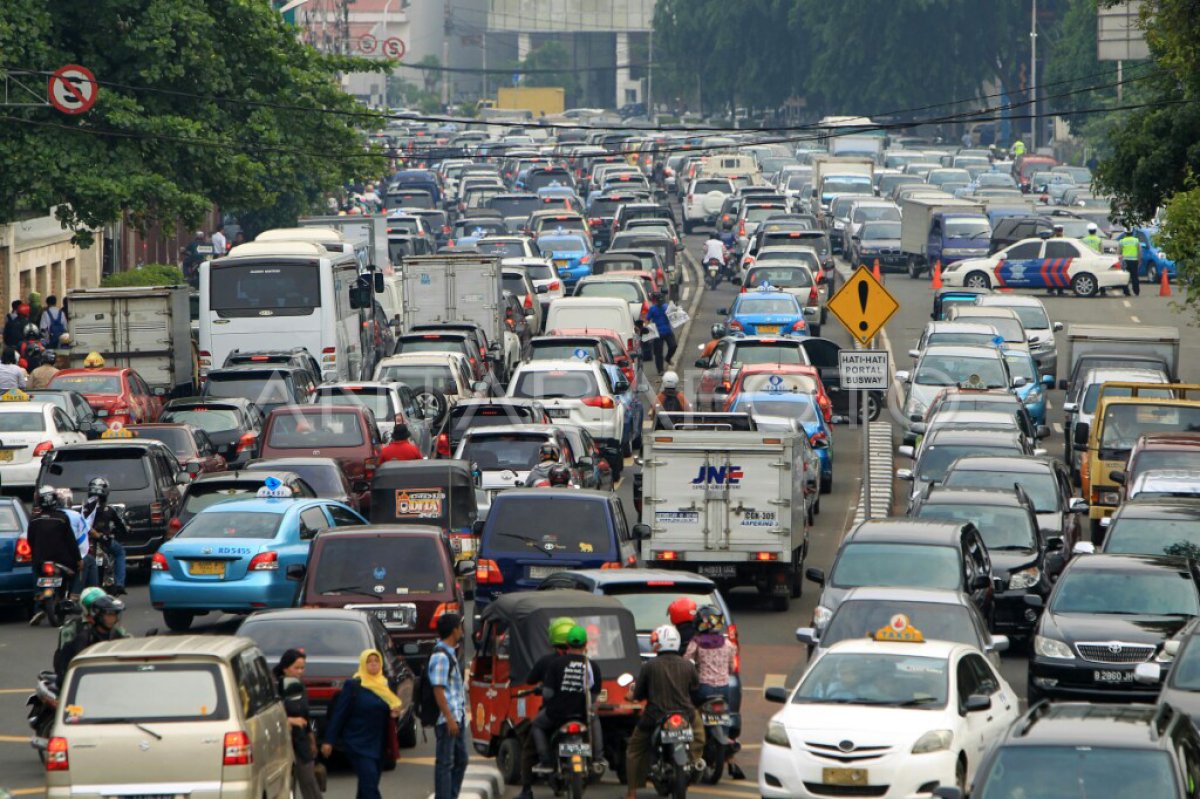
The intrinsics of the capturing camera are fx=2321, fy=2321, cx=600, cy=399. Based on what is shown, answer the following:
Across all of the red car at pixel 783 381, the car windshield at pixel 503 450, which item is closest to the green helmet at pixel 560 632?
the car windshield at pixel 503 450

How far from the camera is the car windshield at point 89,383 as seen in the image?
112 ft

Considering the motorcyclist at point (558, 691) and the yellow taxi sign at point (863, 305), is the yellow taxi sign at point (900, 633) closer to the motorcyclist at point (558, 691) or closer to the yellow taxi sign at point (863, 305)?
the motorcyclist at point (558, 691)

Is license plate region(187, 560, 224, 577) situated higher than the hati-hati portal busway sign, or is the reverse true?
the hati-hati portal busway sign

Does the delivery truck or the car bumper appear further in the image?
the delivery truck

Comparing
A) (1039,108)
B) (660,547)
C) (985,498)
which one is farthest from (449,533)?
(1039,108)

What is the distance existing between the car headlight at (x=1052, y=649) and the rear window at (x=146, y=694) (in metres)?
8.43

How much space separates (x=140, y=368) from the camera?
3906cm

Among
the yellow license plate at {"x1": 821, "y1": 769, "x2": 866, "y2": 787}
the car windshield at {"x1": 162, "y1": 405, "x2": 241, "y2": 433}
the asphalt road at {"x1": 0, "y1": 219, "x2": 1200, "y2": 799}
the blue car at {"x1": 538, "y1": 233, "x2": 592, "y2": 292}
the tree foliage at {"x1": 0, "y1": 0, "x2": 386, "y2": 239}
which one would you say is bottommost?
the asphalt road at {"x1": 0, "y1": 219, "x2": 1200, "y2": 799}

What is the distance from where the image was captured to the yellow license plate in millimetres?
15320

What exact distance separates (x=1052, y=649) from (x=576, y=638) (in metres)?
5.73

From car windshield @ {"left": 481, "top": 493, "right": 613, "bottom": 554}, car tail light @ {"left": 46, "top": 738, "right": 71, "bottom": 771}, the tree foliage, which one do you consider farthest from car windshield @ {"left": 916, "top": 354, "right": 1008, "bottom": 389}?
car tail light @ {"left": 46, "top": 738, "right": 71, "bottom": 771}

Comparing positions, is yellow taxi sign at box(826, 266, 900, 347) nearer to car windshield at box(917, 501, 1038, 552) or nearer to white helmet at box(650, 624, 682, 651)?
car windshield at box(917, 501, 1038, 552)

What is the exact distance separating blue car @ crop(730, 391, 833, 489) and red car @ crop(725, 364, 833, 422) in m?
0.63

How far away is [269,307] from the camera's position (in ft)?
129
